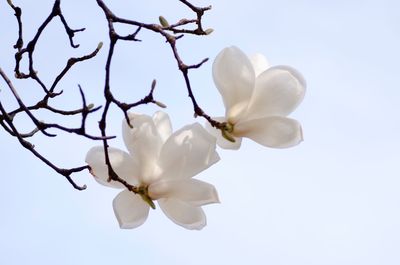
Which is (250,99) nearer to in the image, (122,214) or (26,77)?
(122,214)

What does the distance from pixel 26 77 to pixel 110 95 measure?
1.32 feet

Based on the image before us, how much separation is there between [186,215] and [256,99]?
0.54ft

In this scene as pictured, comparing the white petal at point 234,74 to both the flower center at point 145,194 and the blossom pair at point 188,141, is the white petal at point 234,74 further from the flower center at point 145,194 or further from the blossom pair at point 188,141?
the flower center at point 145,194

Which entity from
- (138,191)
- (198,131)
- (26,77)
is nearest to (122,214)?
(138,191)

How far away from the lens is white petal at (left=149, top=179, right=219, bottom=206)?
2.86 ft

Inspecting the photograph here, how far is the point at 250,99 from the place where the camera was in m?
0.92

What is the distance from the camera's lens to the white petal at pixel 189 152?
872 mm

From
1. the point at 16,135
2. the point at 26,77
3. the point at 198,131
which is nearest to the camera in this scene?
the point at 198,131

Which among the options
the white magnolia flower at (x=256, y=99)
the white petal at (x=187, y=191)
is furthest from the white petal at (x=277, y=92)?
the white petal at (x=187, y=191)

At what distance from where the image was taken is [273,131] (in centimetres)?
91

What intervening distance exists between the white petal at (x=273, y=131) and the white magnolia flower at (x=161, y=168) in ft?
0.22

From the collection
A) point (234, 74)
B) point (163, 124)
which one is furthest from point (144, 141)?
point (234, 74)

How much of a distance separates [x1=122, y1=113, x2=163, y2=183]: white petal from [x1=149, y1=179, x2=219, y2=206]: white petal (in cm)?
2

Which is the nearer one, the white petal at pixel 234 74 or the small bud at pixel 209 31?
the white petal at pixel 234 74
